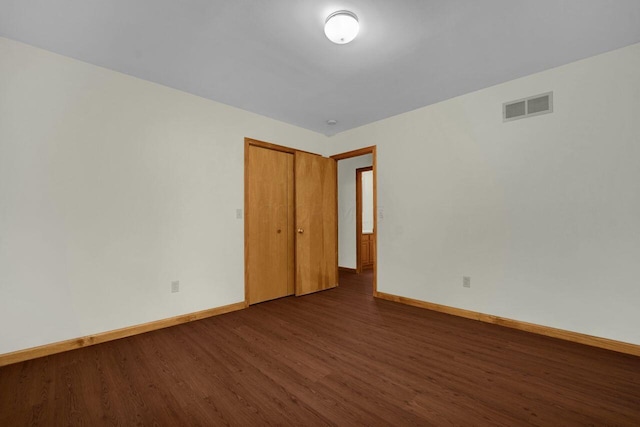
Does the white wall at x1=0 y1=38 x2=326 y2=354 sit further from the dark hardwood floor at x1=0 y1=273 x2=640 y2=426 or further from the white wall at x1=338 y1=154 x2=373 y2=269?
the white wall at x1=338 y1=154 x2=373 y2=269

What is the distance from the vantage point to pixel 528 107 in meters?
2.65

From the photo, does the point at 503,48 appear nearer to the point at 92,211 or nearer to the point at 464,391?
the point at 464,391

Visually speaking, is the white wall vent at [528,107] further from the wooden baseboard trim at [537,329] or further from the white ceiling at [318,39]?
the wooden baseboard trim at [537,329]

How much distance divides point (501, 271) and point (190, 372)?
3.02 m

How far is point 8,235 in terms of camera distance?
2.05m

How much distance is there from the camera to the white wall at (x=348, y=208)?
564cm

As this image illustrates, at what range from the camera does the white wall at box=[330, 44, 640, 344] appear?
2.23m

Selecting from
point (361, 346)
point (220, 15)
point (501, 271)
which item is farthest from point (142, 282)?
point (501, 271)

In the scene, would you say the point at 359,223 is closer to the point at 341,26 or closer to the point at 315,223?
the point at 315,223

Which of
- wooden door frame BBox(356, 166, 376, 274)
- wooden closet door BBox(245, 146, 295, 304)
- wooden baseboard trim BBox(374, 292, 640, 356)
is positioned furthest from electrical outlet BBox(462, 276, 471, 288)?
wooden door frame BBox(356, 166, 376, 274)

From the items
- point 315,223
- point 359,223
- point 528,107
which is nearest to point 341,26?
point 528,107

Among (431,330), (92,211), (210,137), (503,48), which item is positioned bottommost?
(431,330)

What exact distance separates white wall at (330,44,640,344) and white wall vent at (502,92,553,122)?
6 cm

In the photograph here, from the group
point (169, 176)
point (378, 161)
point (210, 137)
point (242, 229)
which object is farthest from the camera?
point (378, 161)
